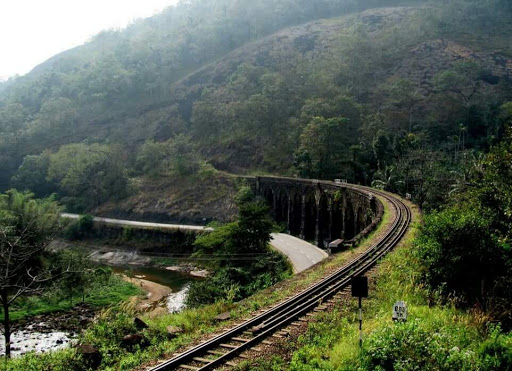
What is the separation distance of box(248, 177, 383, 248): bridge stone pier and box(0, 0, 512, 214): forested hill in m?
4.35

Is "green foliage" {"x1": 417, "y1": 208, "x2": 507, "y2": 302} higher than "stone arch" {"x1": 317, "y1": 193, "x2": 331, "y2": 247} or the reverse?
higher

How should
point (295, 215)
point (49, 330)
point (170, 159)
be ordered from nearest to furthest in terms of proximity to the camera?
point (49, 330) < point (295, 215) < point (170, 159)

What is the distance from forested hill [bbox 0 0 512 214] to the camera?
167 ft

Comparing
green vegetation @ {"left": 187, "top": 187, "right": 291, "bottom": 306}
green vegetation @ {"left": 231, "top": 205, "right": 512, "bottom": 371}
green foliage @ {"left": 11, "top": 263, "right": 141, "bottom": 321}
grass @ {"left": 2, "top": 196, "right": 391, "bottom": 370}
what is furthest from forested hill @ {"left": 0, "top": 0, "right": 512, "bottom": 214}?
green foliage @ {"left": 11, "top": 263, "right": 141, "bottom": 321}

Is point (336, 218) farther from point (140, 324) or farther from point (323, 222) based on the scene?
point (140, 324)

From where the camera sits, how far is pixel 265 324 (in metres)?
11.1

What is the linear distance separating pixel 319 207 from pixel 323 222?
2248 millimetres

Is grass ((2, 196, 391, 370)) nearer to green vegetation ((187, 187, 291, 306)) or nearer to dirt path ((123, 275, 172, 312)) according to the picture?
green vegetation ((187, 187, 291, 306))

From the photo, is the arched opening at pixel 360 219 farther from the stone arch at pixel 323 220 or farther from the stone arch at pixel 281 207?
the stone arch at pixel 281 207

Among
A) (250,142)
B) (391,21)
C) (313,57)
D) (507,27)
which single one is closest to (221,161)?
(250,142)

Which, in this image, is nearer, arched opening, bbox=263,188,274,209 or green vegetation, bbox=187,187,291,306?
green vegetation, bbox=187,187,291,306

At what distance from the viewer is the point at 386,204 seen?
2916 cm

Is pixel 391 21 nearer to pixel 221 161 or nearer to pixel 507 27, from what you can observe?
pixel 507 27

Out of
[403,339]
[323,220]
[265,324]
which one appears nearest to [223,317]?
[265,324]
